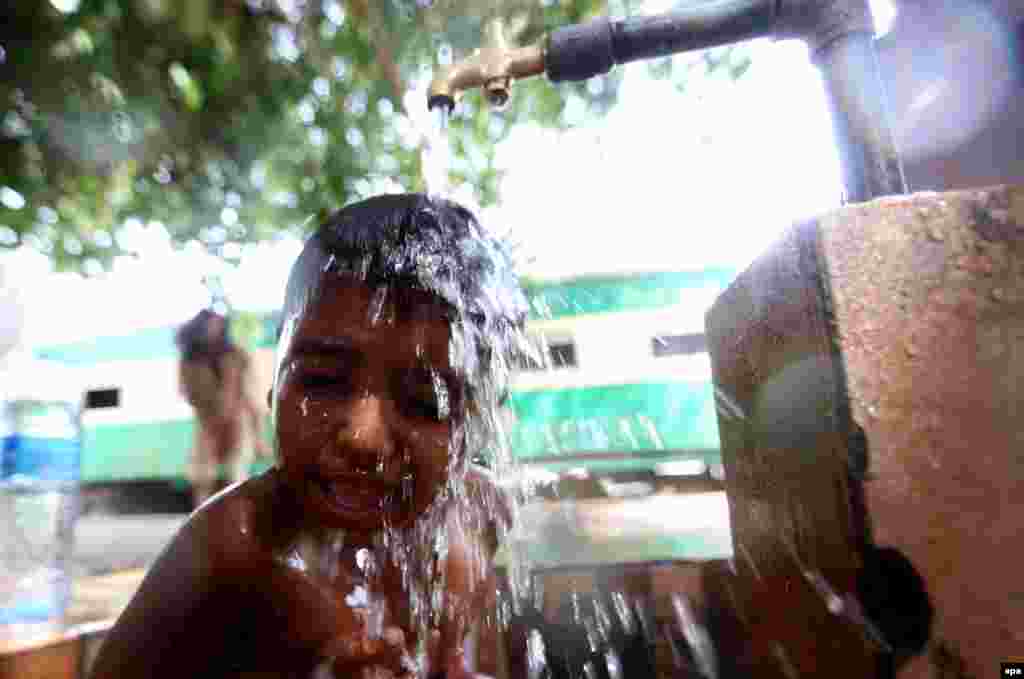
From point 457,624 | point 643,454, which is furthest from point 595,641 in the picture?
point 643,454

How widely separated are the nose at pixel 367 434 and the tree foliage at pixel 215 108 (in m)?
2.42

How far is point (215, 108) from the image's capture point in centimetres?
351

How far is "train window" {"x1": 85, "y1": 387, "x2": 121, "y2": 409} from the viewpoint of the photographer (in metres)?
9.19

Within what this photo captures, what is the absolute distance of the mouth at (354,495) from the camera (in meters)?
1.37

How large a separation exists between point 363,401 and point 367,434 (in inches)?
2.9

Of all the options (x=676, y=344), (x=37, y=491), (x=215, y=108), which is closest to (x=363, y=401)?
(x=37, y=491)

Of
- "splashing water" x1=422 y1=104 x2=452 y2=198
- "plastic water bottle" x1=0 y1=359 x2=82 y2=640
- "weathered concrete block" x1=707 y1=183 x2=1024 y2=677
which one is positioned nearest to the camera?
"weathered concrete block" x1=707 y1=183 x2=1024 y2=677

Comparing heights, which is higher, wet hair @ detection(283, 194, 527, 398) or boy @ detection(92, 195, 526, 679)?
wet hair @ detection(283, 194, 527, 398)

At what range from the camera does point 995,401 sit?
3.38 ft

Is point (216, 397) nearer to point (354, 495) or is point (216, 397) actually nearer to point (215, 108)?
point (215, 108)

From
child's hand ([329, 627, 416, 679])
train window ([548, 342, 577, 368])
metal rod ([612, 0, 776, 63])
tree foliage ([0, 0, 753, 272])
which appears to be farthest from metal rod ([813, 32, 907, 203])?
train window ([548, 342, 577, 368])

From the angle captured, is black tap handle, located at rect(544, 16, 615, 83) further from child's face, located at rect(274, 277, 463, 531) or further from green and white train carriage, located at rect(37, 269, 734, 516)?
green and white train carriage, located at rect(37, 269, 734, 516)

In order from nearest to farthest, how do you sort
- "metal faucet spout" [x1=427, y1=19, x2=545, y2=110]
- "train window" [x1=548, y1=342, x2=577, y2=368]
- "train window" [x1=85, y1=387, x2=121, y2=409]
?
"metal faucet spout" [x1=427, y1=19, x2=545, y2=110], "train window" [x1=548, y1=342, x2=577, y2=368], "train window" [x1=85, y1=387, x2=121, y2=409]

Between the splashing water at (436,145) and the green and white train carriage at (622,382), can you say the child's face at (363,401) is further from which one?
the green and white train carriage at (622,382)
